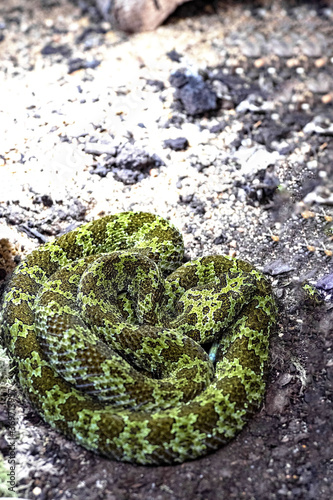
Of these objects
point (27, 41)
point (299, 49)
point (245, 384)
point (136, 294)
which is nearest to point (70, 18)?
point (27, 41)

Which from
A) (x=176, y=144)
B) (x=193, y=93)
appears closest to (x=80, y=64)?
(x=193, y=93)

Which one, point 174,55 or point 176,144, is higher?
point 174,55

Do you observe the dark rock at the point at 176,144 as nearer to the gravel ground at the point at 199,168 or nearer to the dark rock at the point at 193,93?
the gravel ground at the point at 199,168

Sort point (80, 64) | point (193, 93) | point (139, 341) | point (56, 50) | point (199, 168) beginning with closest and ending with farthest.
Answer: point (139, 341) < point (199, 168) < point (193, 93) < point (80, 64) < point (56, 50)

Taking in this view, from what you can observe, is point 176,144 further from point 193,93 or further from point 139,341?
point 139,341

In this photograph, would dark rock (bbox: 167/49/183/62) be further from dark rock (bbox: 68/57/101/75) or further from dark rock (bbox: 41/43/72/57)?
dark rock (bbox: 41/43/72/57)

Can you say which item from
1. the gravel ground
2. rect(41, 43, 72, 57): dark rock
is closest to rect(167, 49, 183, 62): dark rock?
the gravel ground

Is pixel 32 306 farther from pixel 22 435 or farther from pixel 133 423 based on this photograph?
pixel 133 423
